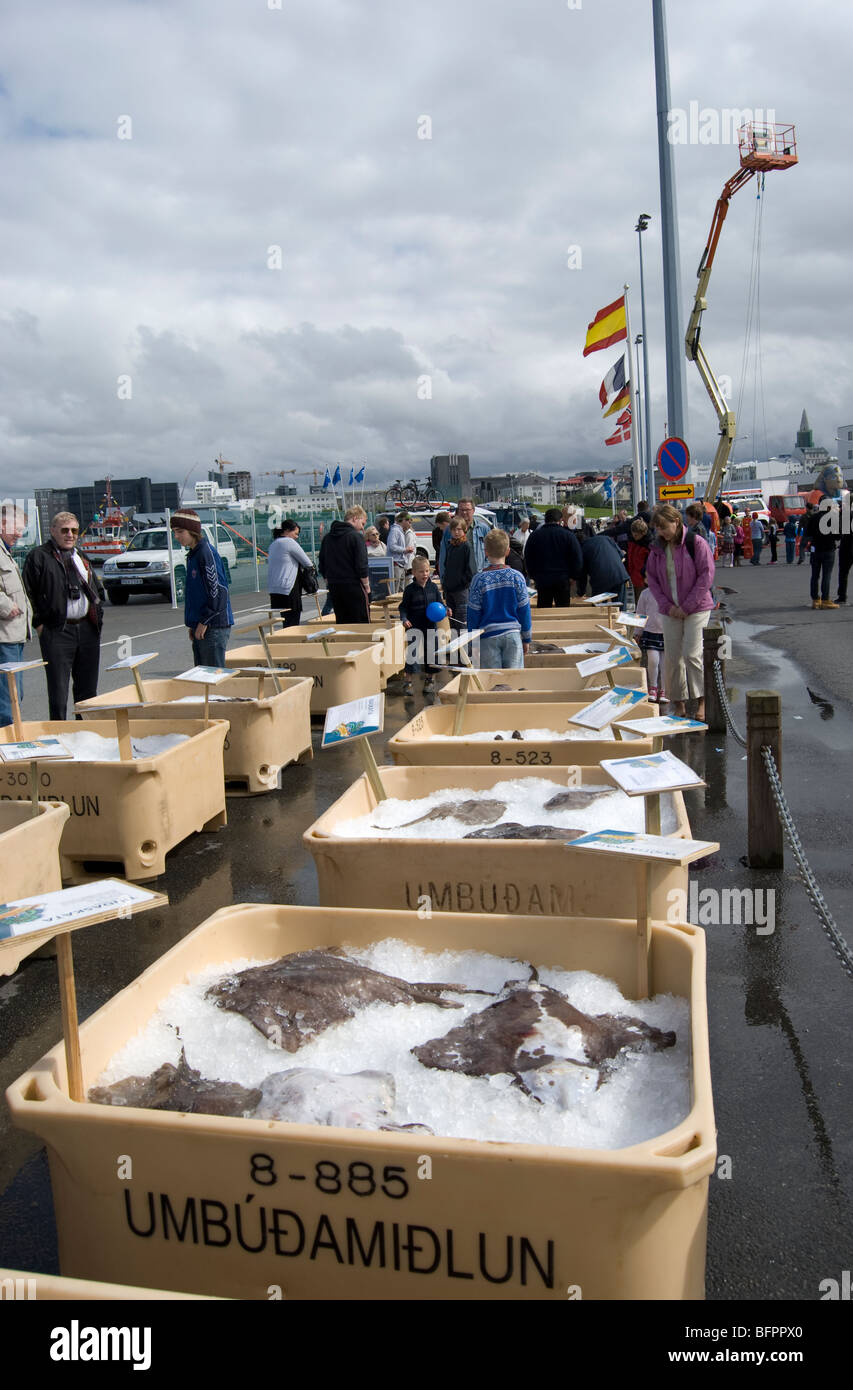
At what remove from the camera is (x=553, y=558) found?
1209 centimetres

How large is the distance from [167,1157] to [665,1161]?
3.39ft

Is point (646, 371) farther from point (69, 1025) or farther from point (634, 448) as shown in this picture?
point (69, 1025)

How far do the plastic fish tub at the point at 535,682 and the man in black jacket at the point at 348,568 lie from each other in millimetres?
4399

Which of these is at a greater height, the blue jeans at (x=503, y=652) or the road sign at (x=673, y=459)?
the road sign at (x=673, y=459)

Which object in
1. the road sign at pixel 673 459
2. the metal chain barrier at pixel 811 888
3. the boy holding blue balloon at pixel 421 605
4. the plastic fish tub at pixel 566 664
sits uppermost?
the road sign at pixel 673 459

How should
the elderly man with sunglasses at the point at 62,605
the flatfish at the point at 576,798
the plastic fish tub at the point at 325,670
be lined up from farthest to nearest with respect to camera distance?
the plastic fish tub at the point at 325,670 → the elderly man with sunglasses at the point at 62,605 → the flatfish at the point at 576,798

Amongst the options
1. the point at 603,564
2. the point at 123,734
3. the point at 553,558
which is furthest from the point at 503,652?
the point at 603,564

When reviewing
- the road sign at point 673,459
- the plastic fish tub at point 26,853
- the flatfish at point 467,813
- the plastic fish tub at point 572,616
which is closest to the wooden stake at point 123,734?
the plastic fish tub at point 26,853

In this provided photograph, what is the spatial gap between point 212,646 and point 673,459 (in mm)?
8941

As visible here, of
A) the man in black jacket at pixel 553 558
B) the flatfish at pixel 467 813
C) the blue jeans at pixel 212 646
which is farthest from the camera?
the man in black jacket at pixel 553 558

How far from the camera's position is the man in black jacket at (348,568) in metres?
12.0

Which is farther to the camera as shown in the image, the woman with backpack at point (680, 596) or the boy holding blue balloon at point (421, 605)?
the boy holding blue balloon at point (421, 605)

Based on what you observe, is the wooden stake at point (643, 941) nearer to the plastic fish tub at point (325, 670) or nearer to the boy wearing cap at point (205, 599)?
the boy wearing cap at point (205, 599)
